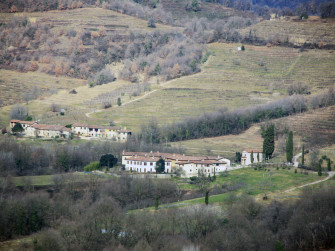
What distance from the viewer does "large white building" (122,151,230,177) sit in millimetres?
62778

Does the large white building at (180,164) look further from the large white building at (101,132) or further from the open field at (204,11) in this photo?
the open field at (204,11)

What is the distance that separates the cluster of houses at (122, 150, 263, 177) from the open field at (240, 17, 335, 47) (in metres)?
61.8

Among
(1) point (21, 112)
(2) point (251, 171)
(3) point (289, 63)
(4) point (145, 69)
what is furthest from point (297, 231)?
(4) point (145, 69)

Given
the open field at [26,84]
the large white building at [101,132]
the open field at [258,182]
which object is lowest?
the open field at [258,182]

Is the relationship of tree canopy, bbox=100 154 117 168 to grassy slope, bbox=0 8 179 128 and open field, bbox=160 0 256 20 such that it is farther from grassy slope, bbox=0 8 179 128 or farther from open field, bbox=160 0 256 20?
open field, bbox=160 0 256 20

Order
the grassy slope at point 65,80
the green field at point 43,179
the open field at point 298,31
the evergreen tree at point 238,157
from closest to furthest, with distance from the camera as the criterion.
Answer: the green field at point 43,179, the evergreen tree at point 238,157, the grassy slope at point 65,80, the open field at point 298,31

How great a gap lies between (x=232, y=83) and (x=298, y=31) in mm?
28377

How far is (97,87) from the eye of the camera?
115 m

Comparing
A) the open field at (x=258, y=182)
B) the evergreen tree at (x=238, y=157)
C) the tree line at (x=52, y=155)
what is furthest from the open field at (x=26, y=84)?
the open field at (x=258, y=182)

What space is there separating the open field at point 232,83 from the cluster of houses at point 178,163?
18953 mm

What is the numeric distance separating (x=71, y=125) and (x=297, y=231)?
46335mm

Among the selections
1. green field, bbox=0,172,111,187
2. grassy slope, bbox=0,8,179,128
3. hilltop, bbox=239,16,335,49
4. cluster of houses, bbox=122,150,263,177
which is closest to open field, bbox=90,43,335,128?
hilltop, bbox=239,16,335,49

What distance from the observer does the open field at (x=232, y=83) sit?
3605 inches

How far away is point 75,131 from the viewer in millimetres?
80188
